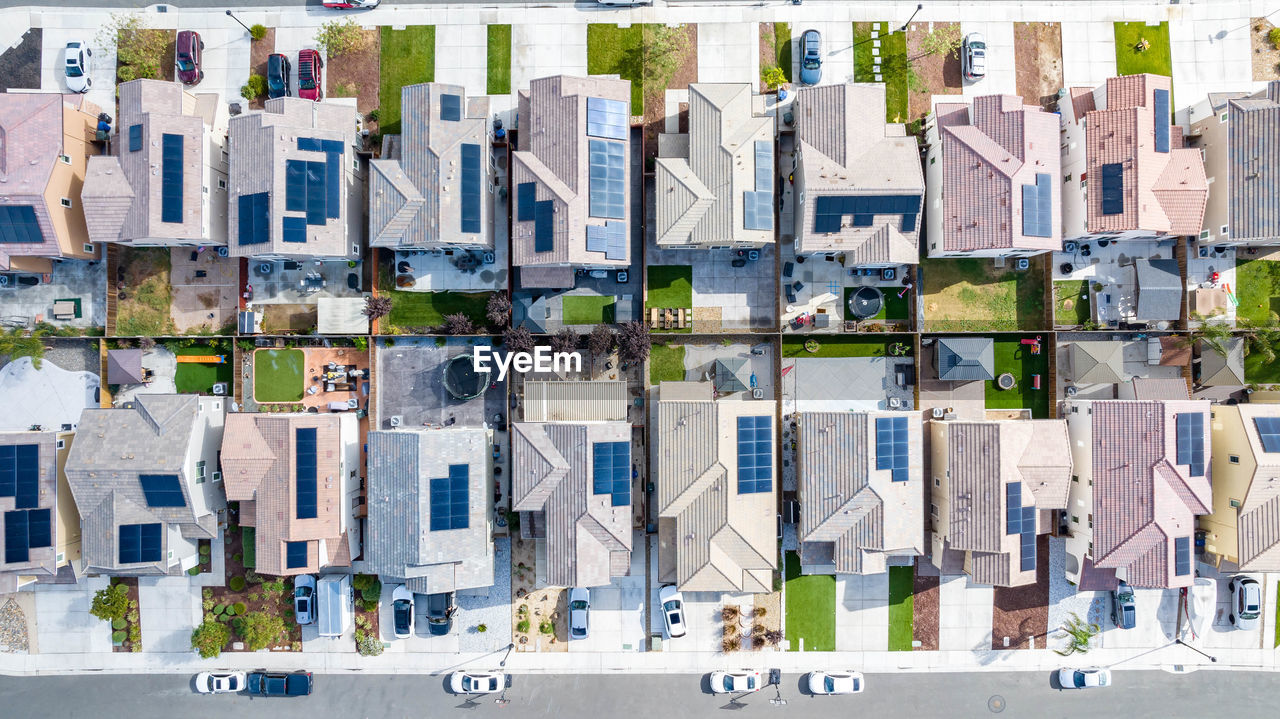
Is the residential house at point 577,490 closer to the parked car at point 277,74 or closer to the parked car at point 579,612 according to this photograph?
the parked car at point 579,612

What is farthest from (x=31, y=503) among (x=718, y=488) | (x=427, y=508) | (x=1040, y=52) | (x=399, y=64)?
(x=1040, y=52)

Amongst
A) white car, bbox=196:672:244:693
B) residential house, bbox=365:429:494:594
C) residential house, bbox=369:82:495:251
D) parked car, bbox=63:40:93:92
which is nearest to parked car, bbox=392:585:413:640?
residential house, bbox=365:429:494:594

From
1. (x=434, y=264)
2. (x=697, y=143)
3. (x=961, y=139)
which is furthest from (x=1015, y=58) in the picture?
(x=434, y=264)

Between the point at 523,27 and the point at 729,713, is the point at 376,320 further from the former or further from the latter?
the point at 729,713

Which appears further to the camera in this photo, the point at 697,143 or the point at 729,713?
the point at 729,713

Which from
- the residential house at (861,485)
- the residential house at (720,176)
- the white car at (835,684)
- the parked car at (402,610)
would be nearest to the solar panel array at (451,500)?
the parked car at (402,610)

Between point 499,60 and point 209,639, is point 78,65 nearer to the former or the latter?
point 499,60

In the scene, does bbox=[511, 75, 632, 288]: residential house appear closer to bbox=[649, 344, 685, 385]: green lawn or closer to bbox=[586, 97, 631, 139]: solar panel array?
bbox=[586, 97, 631, 139]: solar panel array

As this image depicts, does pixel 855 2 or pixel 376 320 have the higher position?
pixel 855 2
